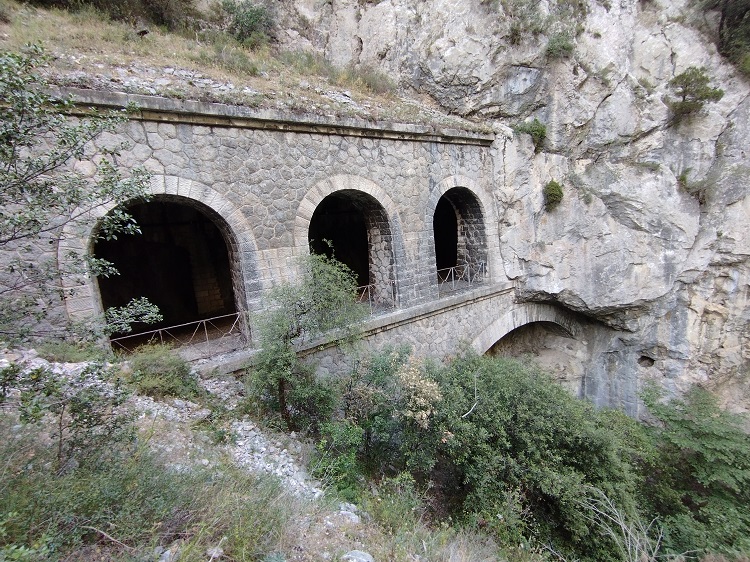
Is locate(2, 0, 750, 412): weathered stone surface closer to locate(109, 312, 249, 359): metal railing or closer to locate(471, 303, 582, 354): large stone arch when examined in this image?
locate(471, 303, 582, 354): large stone arch

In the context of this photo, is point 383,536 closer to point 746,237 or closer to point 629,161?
point 629,161

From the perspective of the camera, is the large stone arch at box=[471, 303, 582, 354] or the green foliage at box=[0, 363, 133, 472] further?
the large stone arch at box=[471, 303, 582, 354]

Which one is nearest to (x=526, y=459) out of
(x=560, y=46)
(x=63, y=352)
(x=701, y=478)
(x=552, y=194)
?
(x=701, y=478)

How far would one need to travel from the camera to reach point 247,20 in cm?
948

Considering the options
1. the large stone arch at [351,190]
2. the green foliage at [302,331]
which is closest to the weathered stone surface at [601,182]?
the large stone arch at [351,190]

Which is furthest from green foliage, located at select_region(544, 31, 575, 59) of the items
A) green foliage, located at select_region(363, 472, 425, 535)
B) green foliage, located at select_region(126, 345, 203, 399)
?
green foliage, located at select_region(126, 345, 203, 399)

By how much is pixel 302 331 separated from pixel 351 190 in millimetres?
3059

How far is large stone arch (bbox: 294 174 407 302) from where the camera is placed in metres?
6.05

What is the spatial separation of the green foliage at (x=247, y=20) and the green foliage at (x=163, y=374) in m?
8.37

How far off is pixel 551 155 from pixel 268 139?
7.33m

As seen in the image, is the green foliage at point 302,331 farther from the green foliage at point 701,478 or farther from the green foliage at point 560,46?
the green foliage at point 560,46

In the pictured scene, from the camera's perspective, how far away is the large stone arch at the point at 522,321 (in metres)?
9.20

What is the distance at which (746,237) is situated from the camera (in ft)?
28.8

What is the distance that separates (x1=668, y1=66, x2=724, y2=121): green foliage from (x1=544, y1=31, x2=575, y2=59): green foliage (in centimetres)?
275
